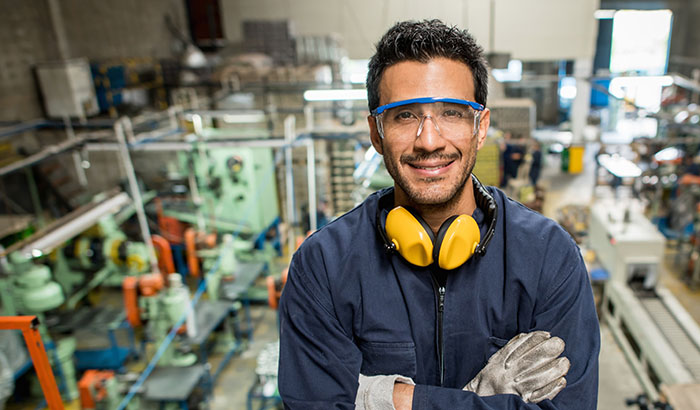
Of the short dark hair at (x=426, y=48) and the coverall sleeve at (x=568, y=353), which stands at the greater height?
the short dark hair at (x=426, y=48)

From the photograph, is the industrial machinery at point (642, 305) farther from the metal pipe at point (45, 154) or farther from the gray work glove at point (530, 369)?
the metal pipe at point (45, 154)

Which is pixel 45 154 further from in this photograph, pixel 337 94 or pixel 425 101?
pixel 425 101

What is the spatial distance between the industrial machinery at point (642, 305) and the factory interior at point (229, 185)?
3 centimetres

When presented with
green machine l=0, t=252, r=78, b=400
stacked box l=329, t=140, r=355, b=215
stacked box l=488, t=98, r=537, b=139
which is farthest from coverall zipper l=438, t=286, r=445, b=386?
stacked box l=488, t=98, r=537, b=139

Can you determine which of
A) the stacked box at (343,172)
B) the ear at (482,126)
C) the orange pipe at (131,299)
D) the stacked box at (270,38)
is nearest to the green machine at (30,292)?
the orange pipe at (131,299)

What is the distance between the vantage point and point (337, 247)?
1502 millimetres

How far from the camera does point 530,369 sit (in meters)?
1.34

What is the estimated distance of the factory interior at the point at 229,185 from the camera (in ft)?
18.2

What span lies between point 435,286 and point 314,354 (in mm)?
402

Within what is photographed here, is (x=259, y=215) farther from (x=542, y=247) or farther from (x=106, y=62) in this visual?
(x=542, y=247)

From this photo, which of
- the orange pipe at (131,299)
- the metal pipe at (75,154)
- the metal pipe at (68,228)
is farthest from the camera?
the orange pipe at (131,299)

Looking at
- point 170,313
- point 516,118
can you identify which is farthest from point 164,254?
point 516,118

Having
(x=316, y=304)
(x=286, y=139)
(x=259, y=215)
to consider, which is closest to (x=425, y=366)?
(x=316, y=304)

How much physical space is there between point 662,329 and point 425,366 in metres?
5.05
